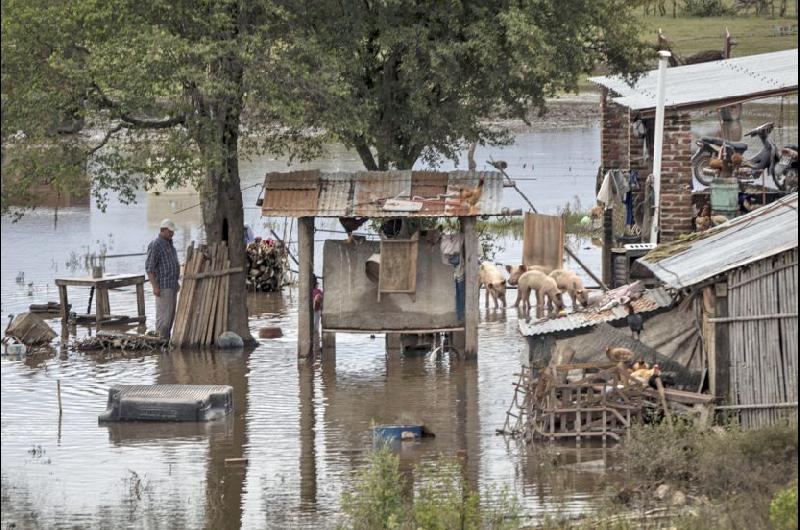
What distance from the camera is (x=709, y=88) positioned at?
2630cm

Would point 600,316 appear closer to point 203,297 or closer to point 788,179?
point 203,297

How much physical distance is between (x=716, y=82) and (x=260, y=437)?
1269cm

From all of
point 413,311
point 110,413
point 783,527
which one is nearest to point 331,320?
point 413,311

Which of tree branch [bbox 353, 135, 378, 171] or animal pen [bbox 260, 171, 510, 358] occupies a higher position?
tree branch [bbox 353, 135, 378, 171]

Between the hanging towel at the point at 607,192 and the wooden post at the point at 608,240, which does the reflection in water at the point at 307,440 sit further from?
the hanging towel at the point at 607,192

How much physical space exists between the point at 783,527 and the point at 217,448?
7.64 meters

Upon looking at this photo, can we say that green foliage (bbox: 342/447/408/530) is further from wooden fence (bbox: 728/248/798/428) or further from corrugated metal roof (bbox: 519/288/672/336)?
corrugated metal roof (bbox: 519/288/672/336)

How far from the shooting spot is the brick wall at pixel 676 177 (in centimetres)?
2436

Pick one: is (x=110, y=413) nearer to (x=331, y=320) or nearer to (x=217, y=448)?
(x=217, y=448)

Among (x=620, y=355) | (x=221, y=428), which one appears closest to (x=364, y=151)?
(x=221, y=428)

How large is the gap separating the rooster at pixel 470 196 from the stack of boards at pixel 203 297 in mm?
4123

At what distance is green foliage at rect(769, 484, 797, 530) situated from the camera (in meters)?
11.9

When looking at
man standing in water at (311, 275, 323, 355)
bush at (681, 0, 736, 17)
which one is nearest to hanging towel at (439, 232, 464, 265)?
man standing in water at (311, 275, 323, 355)

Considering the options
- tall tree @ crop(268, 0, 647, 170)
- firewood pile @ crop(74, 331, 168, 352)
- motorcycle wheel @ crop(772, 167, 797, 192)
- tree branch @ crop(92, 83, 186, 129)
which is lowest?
firewood pile @ crop(74, 331, 168, 352)
